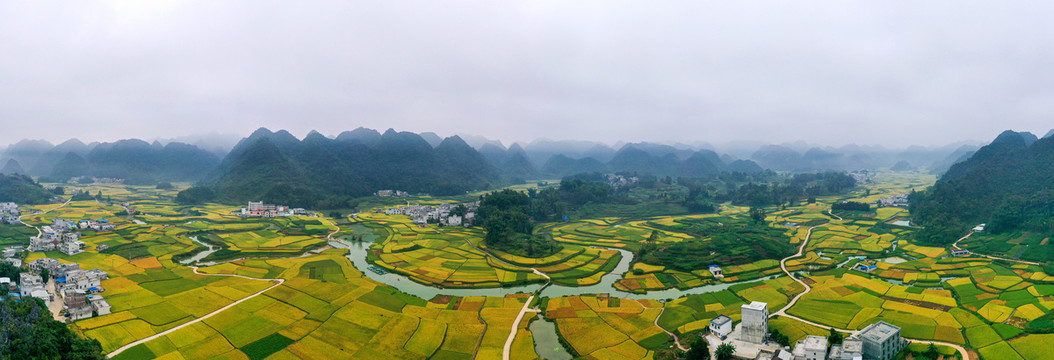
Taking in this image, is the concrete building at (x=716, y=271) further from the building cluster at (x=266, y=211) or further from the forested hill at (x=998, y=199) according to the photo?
the building cluster at (x=266, y=211)

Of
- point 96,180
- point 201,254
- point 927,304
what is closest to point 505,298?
point 927,304

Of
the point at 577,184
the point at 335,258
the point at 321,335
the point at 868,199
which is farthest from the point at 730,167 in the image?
the point at 321,335

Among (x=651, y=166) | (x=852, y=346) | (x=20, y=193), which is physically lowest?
(x=852, y=346)

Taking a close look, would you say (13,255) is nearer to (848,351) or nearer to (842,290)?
(848,351)

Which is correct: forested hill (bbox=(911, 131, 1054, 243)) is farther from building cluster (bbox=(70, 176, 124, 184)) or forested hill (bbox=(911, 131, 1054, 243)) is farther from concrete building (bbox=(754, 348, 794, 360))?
building cluster (bbox=(70, 176, 124, 184))

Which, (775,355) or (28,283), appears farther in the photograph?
(28,283)

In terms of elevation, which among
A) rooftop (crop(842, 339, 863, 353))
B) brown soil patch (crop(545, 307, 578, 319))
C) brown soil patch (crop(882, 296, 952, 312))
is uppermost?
rooftop (crop(842, 339, 863, 353))

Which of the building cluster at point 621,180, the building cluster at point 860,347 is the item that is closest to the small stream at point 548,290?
the building cluster at point 860,347

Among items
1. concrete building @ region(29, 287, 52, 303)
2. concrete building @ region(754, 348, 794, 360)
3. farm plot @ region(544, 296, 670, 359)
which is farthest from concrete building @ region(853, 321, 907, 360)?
concrete building @ region(29, 287, 52, 303)
